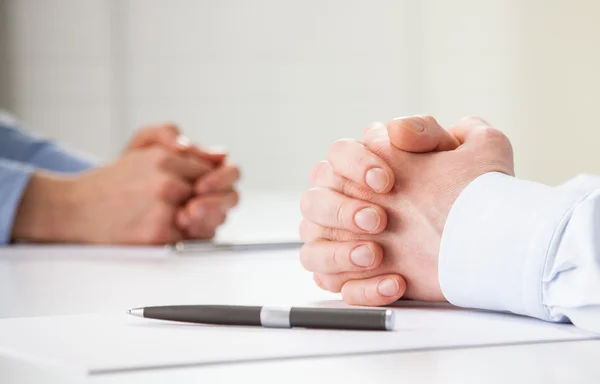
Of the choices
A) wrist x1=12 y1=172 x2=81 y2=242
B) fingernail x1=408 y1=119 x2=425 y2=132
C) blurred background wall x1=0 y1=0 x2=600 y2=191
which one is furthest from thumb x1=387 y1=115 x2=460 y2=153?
blurred background wall x1=0 y1=0 x2=600 y2=191

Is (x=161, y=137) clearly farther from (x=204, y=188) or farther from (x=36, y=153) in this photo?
(x=36, y=153)

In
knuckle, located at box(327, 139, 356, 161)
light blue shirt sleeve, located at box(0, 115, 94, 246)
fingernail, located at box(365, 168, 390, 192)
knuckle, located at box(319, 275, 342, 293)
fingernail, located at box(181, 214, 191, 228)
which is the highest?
knuckle, located at box(327, 139, 356, 161)

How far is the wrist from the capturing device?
1.46 m

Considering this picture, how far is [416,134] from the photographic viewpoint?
707 millimetres

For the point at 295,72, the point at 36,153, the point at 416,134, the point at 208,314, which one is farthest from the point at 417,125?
the point at 295,72

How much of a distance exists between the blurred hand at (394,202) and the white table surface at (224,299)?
7 cm

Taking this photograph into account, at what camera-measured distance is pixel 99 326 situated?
64cm

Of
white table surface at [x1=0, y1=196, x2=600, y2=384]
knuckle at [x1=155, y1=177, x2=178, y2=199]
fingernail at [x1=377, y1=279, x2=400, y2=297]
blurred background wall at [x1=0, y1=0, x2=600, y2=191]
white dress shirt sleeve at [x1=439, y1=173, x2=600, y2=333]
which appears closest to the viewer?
white table surface at [x1=0, y1=196, x2=600, y2=384]

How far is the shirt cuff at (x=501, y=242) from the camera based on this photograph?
0.61 metres

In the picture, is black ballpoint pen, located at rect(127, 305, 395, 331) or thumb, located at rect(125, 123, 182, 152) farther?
thumb, located at rect(125, 123, 182, 152)

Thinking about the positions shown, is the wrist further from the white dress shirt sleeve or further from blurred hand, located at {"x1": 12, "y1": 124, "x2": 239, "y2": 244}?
the white dress shirt sleeve

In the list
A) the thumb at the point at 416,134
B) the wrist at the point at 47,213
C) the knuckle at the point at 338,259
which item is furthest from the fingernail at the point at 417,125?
the wrist at the point at 47,213

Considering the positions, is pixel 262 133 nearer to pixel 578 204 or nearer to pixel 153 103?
pixel 153 103

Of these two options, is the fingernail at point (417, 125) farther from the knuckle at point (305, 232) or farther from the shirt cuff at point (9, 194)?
the shirt cuff at point (9, 194)
